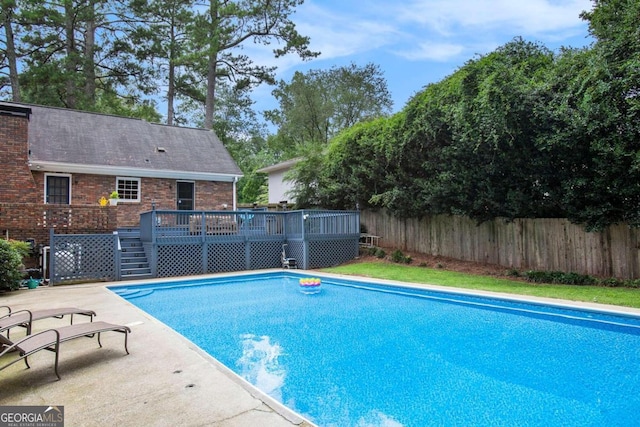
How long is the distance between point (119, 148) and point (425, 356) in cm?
1603

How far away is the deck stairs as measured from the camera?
1170 cm

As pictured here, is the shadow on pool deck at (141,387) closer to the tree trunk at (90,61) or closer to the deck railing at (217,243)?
the deck railing at (217,243)

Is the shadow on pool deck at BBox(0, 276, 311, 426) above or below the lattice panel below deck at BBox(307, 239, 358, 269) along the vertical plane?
below

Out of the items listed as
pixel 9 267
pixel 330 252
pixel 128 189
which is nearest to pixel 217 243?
pixel 330 252

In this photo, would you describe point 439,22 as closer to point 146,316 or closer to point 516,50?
point 516,50

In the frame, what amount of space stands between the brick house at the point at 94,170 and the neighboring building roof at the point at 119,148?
1.3 inches

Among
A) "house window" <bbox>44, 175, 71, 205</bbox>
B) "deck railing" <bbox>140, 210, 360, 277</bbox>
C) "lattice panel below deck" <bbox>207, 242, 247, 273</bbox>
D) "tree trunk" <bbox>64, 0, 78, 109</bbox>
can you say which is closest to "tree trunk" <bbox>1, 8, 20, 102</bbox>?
"tree trunk" <bbox>64, 0, 78, 109</bbox>

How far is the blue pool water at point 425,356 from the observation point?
11.8 feet

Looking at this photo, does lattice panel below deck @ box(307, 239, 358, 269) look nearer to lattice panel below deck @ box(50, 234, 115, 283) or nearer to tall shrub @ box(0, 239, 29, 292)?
lattice panel below deck @ box(50, 234, 115, 283)

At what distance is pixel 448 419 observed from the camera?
3.40 meters

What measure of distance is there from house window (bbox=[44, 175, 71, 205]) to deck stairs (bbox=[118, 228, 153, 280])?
3.02 metres

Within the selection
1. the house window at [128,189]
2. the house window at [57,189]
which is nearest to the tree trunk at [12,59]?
the house window at [57,189]

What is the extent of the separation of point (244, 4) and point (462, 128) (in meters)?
20.9

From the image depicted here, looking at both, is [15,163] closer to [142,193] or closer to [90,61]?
[142,193]
